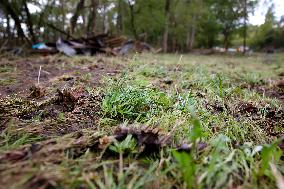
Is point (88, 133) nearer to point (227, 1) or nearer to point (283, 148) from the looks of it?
point (283, 148)

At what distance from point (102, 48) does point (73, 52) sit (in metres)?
1.09

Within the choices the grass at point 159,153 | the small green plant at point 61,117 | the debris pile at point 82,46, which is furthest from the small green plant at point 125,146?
the debris pile at point 82,46

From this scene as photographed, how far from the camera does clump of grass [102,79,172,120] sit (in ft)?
6.09

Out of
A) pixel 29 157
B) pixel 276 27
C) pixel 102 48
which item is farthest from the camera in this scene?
pixel 276 27

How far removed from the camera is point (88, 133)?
1514mm

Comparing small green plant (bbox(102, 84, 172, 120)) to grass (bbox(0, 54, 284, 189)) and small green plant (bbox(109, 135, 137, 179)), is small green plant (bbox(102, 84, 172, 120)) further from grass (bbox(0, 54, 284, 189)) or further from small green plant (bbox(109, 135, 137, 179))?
small green plant (bbox(109, 135, 137, 179))

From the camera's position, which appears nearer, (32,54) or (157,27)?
(32,54)

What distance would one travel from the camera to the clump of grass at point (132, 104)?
73.0 inches

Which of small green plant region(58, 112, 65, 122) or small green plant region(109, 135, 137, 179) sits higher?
small green plant region(58, 112, 65, 122)

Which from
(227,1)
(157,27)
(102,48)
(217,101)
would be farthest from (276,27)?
(217,101)

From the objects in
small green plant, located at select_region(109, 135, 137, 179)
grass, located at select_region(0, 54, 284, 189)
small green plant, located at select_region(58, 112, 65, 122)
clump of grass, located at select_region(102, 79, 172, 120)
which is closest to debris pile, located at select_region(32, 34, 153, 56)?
clump of grass, located at select_region(102, 79, 172, 120)

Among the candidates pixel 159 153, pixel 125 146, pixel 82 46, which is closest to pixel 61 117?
pixel 125 146

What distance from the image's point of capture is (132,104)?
1955 millimetres

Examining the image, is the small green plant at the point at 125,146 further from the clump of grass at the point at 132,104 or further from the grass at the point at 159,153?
the clump of grass at the point at 132,104
